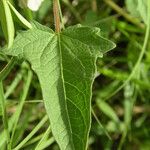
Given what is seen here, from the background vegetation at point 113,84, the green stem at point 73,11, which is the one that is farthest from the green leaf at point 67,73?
the green stem at point 73,11

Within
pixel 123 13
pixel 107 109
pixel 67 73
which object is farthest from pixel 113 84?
pixel 67 73

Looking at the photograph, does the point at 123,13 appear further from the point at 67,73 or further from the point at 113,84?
the point at 67,73

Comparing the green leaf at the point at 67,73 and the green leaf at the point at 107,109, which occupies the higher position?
the green leaf at the point at 67,73

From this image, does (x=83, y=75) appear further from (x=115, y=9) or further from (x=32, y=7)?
(x=115, y=9)

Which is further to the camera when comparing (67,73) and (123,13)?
(123,13)

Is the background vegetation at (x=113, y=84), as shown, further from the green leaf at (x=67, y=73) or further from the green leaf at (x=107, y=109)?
the green leaf at (x=67, y=73)

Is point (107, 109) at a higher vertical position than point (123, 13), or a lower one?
lower

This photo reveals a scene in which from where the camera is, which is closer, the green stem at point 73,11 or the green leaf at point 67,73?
the green leaf at point 67,73

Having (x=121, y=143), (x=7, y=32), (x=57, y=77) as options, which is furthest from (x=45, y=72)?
(x=121, y=143)
